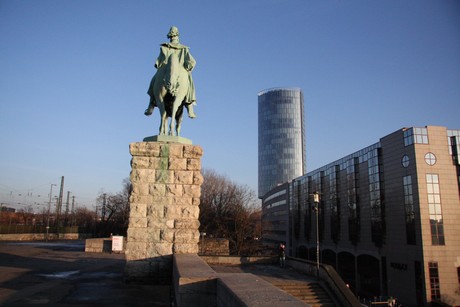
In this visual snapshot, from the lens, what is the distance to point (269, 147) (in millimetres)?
157500

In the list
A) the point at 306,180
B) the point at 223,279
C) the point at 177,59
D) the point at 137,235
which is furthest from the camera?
the point at 306,180

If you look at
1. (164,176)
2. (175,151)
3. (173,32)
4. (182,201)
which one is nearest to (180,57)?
(173,32)

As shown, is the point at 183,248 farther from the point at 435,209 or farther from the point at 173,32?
the point at 435,209

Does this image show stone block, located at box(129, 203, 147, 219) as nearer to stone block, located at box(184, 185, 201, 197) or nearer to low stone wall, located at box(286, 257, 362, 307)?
stone block, located at box(184, 185, 201, 197)

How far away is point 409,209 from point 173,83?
40576 millimetres

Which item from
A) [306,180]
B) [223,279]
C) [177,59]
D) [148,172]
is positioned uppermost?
[306,180]

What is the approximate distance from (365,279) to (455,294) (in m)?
12.2

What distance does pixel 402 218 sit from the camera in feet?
139

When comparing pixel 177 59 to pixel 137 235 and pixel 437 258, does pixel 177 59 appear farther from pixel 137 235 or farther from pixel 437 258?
pixel 437 258

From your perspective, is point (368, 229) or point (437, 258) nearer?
point (437, 258)

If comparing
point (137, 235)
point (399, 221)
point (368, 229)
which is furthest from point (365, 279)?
point (137, 235)

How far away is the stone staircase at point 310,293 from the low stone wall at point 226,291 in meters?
9.81

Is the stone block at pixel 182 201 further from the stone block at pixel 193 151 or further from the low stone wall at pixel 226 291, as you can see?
the low stone wall at pixel 226 291

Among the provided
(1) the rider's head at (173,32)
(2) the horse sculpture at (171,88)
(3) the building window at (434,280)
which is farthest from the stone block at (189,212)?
(3) the building window at (434,280)
